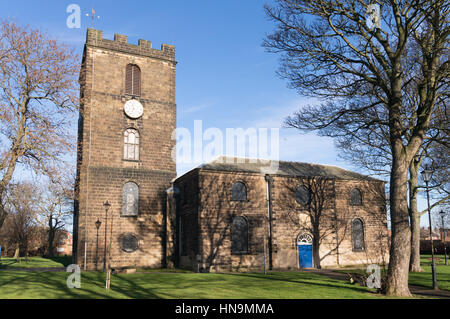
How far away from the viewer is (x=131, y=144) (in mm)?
28172

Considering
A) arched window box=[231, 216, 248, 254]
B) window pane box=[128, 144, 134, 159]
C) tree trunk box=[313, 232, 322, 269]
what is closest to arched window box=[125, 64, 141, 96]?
window pane box=[128, 144, 134, 159]

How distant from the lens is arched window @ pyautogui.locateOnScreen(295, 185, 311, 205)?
98.6ft

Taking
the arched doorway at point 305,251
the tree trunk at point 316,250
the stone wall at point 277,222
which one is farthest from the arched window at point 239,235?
the tree trunk at point 316,250

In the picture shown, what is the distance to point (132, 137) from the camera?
28312 millimetres

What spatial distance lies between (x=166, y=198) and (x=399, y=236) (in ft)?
58.5

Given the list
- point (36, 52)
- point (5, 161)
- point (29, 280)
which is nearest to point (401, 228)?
point (29, 280)

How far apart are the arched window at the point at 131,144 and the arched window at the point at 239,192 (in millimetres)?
7622

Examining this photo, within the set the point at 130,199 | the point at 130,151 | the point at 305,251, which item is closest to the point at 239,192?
the point at 305,251

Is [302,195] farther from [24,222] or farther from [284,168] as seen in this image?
[24,222]

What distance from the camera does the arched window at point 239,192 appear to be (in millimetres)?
27828

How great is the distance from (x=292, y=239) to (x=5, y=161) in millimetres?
19929

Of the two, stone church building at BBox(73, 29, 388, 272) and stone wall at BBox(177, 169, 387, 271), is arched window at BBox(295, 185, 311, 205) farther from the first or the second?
stone wall at BBox(177, 169, 387, 271)

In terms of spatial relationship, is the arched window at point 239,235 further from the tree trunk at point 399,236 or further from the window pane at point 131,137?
the tree trunk at point 399,236
